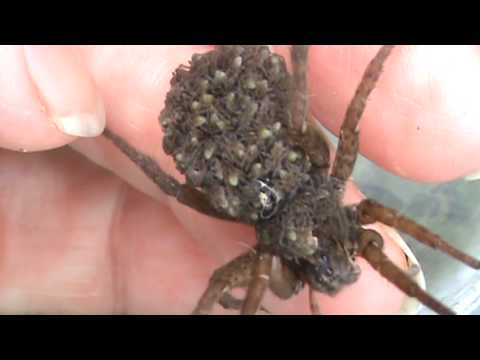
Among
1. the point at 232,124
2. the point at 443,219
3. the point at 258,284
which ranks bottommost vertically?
the point at 443,219

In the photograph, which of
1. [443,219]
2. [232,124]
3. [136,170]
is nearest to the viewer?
[232,124]

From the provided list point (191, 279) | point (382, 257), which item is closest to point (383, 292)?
point (382, 257)

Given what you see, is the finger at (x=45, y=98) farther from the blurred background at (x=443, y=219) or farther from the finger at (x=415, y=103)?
the blurred background at (x=443, y=219)

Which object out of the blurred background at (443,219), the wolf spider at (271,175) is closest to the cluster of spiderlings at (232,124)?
the wolf spider at (271,175)

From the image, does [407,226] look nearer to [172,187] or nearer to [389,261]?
[389,261]

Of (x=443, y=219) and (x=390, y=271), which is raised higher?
(x=390, y=271)

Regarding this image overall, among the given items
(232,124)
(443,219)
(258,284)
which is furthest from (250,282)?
(443,219)

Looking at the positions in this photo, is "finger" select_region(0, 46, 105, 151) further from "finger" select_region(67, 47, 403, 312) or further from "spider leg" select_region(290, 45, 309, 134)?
"spider leg" select_region(290, 45, 309, 134)
